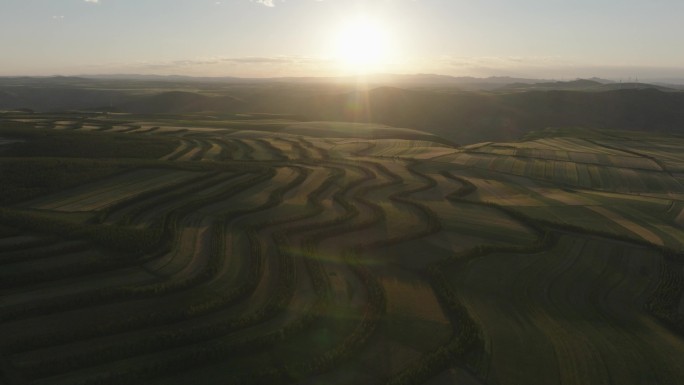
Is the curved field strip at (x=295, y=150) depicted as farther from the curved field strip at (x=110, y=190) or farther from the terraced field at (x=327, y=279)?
the curved field strip at (x=110, y=190)

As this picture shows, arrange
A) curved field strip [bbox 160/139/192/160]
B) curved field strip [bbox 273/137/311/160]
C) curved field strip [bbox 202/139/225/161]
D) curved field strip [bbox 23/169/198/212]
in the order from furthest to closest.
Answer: curved field strip [bbox 273/137/311/160] < curved field strip [bbox 202/139/225/161] < curved field strip [bbox 160/139/192/160] < curved field strip [bbox 23/169/198/212]

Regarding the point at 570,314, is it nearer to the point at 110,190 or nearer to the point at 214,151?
the point at 110,190

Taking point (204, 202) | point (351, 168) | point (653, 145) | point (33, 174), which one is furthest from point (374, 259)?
point (653, 145)

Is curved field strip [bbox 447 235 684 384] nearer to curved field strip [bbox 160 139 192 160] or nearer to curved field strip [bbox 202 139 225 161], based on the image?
curved field strip [bbox 202 139 225 161]

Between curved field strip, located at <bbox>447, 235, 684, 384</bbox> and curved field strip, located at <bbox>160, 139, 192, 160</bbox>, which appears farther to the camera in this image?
curved field strip, located at <bbox>160, 139, 192, 160</bbox>

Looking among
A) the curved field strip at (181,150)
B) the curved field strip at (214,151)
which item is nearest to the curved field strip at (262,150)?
the curved field strip at (214,151)

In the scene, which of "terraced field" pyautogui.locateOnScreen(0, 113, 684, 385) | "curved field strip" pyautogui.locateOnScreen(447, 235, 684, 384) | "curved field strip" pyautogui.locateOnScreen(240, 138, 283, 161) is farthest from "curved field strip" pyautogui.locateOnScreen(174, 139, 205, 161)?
"curved field strip" pyautogui.locateOnScreen(447, 235, 684, 384)
